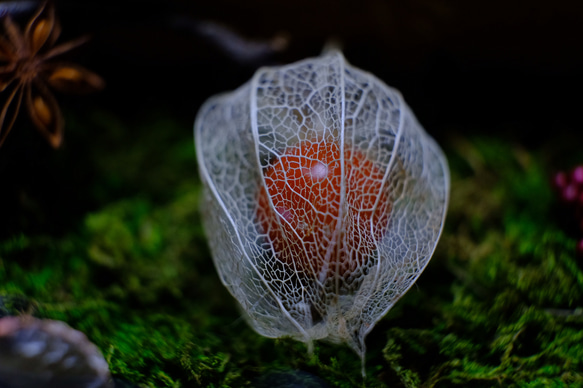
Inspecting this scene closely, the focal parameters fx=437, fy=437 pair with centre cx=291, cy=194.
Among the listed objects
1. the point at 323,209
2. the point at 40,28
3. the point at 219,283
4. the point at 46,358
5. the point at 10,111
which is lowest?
the point at 219,283

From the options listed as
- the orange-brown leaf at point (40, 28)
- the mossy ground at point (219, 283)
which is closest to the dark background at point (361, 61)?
the mossy ground at point (219, 283)

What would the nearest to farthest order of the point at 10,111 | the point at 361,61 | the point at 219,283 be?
1. the point at 10,111
2. the point at 219,283
3. the point at 361,61

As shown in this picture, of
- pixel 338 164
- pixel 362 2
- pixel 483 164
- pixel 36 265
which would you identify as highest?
pixel 362 2

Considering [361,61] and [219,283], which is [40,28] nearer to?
[219,283]

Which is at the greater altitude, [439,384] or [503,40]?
[503,40]

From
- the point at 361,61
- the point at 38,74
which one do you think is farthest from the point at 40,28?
the point at 361,61

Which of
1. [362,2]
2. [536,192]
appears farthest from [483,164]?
[362,2]

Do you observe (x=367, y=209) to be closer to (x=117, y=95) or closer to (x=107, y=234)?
(x=107, y=234)
